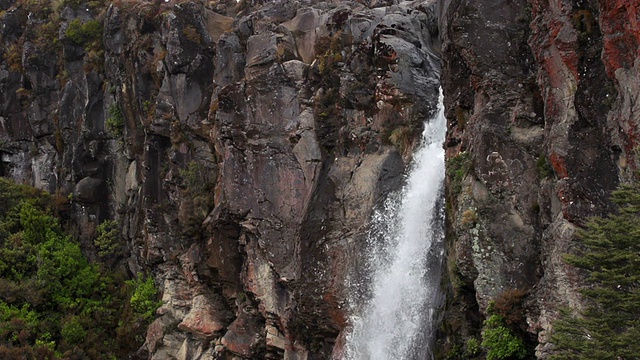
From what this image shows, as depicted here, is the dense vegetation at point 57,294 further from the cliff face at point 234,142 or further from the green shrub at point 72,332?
the cliff face at point 234,142

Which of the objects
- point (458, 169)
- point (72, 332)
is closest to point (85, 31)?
point (72, 332)

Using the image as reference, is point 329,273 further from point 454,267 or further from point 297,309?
point 454,267

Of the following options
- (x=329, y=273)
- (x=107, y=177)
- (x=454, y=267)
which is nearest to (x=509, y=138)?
(x=454, y=267)

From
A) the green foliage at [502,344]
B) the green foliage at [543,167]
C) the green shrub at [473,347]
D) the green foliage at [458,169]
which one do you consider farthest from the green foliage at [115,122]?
the green foliage at [502,344]

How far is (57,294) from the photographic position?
136 feet

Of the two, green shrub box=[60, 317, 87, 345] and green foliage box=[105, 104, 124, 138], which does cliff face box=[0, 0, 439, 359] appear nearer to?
green foliage box=[105, 104, 124, 138]

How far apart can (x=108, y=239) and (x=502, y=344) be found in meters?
30.8

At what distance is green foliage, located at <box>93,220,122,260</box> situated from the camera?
146ft

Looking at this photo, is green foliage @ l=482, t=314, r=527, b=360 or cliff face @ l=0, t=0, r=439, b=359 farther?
cliff face @ l=0, t=0, r=439, b=359

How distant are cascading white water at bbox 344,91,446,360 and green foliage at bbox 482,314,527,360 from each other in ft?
14.1

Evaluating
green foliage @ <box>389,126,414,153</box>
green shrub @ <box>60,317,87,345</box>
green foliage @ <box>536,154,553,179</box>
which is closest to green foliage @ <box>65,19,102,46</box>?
green shrub @ <box>60,317,87,345</box>

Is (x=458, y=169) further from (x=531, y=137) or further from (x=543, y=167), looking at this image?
(x=543, y=167)

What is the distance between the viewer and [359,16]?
33.6 m

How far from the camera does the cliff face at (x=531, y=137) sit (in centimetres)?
1836
